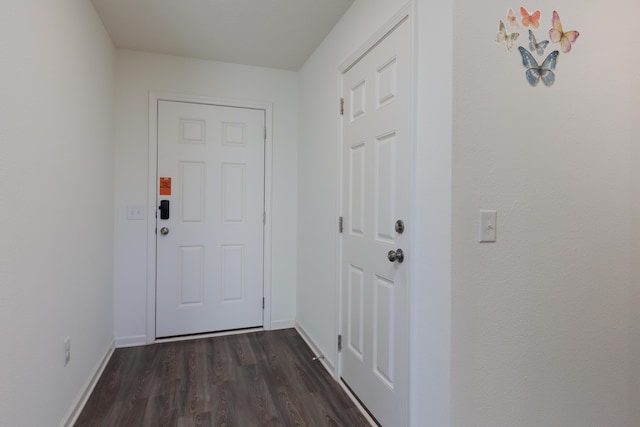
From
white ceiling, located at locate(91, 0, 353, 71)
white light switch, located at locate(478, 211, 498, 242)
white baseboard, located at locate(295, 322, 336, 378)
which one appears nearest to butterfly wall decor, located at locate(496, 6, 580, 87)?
white light switch, located at locate(478, 211, 498, 242)

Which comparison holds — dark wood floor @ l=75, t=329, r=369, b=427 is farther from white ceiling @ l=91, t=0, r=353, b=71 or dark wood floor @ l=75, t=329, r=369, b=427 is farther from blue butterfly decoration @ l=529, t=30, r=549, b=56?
white ceiling @ l=91, t=0, r=353, b=71

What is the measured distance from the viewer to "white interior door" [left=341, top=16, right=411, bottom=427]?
1.53 metres

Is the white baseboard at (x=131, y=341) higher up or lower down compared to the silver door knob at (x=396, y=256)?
lower down

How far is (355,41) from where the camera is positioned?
202 cm

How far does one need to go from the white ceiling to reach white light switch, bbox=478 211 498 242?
1611 mm

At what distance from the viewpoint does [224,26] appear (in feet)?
7.68

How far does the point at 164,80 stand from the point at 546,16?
8.89 feet

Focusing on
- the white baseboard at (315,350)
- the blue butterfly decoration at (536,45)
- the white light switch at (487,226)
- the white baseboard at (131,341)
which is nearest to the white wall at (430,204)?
the white light switch at (487,226)

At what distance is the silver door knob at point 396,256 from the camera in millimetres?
1538

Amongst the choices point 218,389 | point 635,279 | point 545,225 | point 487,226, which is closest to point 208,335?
point 218,389

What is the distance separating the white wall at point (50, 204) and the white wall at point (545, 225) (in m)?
1.65

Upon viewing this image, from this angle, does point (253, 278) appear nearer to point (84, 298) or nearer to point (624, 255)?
point (84, 298)

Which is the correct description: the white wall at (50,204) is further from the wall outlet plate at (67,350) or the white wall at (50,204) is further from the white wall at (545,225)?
the white wall at (545,225)

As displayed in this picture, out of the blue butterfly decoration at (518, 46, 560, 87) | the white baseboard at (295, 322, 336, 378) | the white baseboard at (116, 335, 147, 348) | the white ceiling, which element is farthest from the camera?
the white baseboard at (116, 335, 147, 348)
